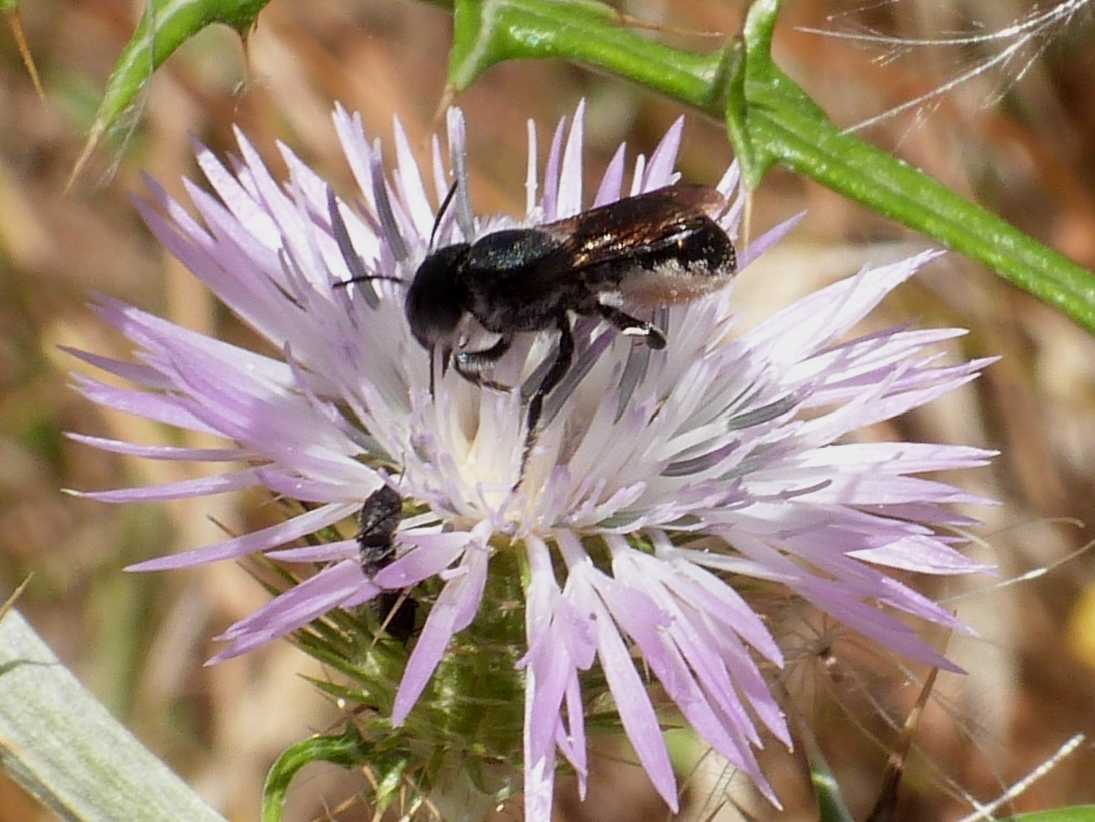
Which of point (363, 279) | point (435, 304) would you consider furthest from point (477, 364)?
point (363, 279)

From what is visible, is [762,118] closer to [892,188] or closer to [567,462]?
[892,188]

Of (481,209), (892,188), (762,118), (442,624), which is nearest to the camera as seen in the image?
(442,624)

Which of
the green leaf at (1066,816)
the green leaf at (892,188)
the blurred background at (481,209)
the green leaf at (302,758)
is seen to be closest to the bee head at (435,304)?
the green leaf at (892,188)

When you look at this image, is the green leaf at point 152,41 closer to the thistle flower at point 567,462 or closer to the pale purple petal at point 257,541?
the thistle flower at point 567,462

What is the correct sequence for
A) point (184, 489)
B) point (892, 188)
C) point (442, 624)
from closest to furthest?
point (442, 624) → point (184, 489) → point (892, 188)

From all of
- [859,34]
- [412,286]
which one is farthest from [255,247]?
[859,34]

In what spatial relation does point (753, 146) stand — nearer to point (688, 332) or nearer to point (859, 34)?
point (688, 332)
